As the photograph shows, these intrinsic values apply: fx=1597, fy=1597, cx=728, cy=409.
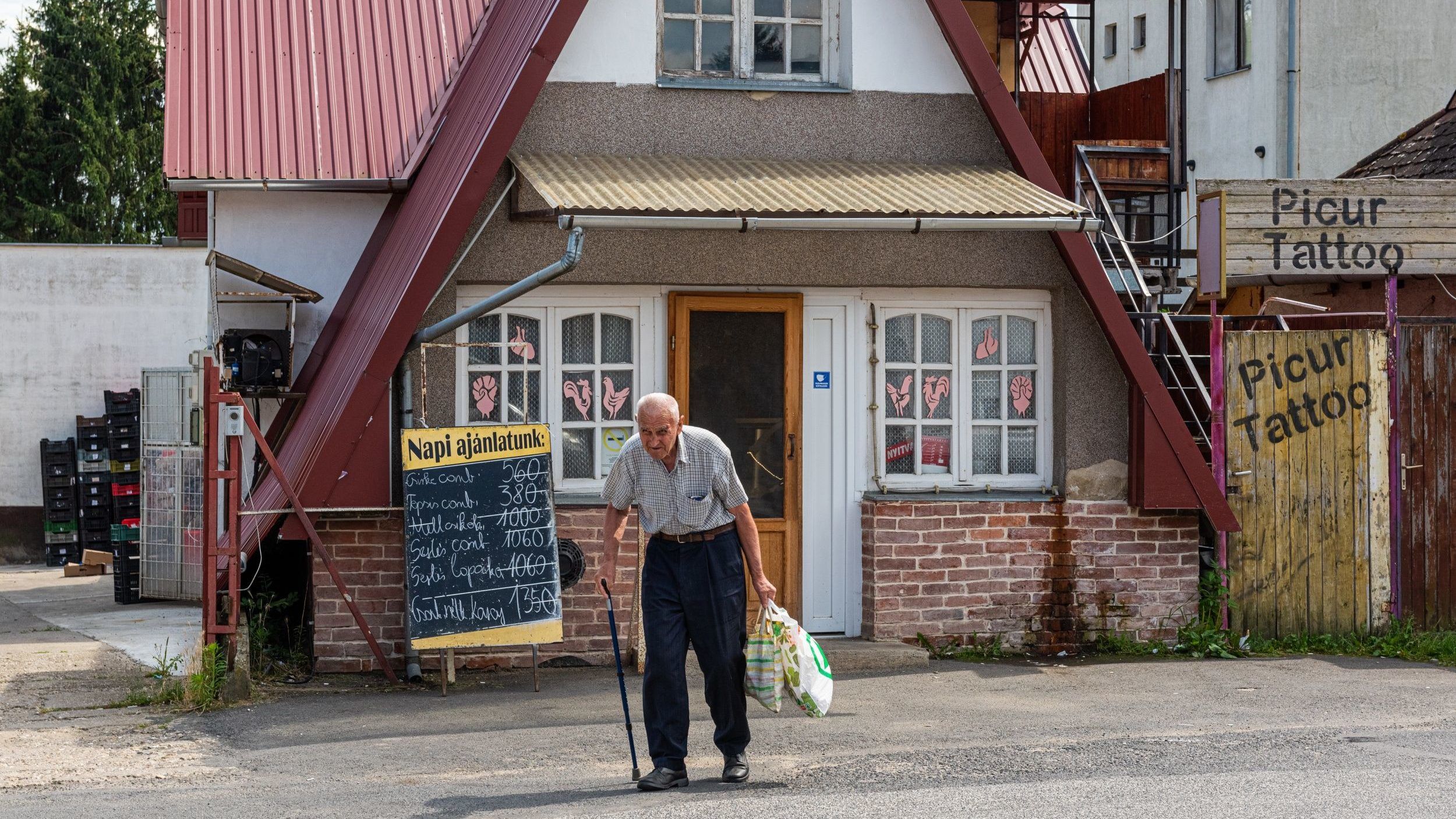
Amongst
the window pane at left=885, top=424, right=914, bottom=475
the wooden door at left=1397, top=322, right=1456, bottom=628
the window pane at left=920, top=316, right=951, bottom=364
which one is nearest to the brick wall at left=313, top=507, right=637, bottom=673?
the window pane at left=885, top=424, right=914, bottom=475

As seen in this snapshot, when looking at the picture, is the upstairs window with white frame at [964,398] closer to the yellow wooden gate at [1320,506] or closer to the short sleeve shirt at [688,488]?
the yellow wooden gate at [1320,506]

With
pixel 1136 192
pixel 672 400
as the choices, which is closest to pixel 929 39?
pixel 1136 192

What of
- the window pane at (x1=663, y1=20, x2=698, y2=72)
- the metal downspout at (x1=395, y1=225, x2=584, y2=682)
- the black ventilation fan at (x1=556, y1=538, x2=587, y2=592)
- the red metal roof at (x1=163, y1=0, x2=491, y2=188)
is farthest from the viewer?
the red metal roof at (x1=163, y1=0, x2=491, y2=188)

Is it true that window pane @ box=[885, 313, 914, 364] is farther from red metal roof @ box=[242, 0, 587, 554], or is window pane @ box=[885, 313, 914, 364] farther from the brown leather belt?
the brown leather belt

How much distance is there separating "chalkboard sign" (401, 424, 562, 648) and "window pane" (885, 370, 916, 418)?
244 centimetres

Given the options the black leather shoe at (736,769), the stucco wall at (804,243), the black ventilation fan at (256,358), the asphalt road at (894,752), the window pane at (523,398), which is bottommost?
the asphalt road at (894,752)

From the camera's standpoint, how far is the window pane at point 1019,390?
1062 centimetres

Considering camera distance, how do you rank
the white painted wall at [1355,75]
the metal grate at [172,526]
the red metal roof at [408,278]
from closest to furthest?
the red metal roof at [408,278] < the metal grate at [172,526] < the white painted wall at [1355,75]

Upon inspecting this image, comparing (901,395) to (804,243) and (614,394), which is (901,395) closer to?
(804,243)

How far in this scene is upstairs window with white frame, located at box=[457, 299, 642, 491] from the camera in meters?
9.92

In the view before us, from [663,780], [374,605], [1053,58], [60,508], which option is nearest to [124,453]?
[60,508]

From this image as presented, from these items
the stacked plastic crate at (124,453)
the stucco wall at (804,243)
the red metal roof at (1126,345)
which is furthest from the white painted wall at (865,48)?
the stacked plastic crate at (124,453)

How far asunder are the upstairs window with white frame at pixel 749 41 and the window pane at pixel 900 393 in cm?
198

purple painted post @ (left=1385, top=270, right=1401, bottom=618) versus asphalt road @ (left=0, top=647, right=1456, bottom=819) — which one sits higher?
purple painted post @ (left=1385, top=270, right=1401, bottom=618)
